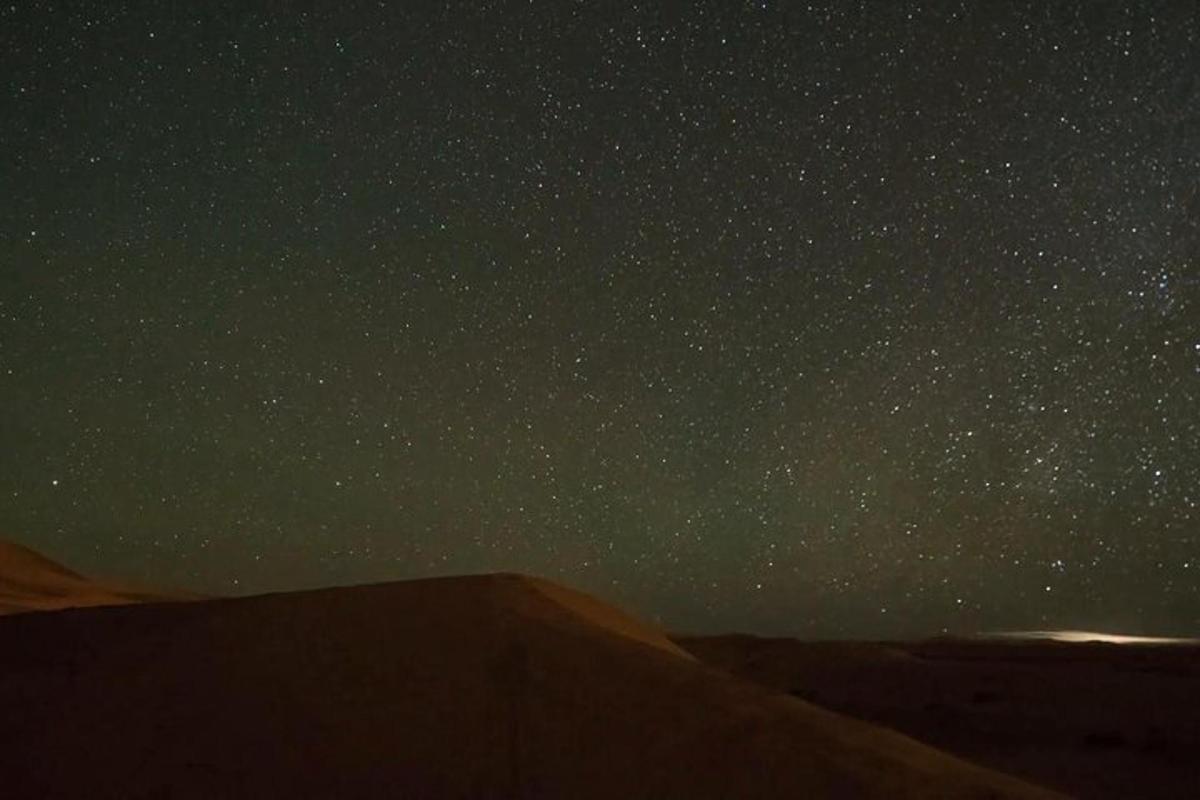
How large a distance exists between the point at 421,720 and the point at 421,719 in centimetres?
2

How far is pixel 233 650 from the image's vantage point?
50.3 feet

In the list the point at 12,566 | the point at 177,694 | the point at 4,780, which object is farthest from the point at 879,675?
the point at 12,566

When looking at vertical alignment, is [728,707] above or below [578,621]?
below

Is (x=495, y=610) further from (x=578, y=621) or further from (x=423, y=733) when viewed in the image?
(x=423, y=733)

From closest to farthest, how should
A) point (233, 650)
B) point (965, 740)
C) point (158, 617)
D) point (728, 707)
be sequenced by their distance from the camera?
1. point (728, 707)
2. point (233, 650)
3. point (158, 617)
4. point (965, 740)

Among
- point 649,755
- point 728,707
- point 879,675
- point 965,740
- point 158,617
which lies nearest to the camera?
point 649,755

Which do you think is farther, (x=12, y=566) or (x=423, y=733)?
(x=12, y=566)

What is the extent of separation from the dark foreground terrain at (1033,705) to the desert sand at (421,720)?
28.0 ft

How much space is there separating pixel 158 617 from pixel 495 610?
5559 mm

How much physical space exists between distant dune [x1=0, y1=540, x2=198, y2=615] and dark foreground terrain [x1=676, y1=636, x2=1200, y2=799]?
840 inches

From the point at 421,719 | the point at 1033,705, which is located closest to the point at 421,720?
the point at 421,719

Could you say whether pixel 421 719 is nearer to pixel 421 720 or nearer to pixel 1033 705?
pixel 421 720

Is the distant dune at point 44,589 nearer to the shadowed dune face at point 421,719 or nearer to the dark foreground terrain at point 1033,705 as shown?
the shadowed dune face at point 421,719

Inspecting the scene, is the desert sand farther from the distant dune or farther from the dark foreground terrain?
the distant dune
